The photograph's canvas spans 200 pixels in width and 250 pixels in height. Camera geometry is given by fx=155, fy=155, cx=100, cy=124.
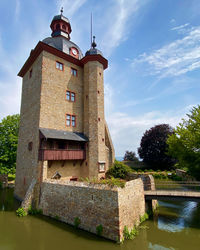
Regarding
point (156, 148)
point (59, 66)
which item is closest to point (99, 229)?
point (59, 66)

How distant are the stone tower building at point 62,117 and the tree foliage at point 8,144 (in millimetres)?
6274

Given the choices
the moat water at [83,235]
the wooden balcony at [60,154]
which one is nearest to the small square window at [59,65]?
the wooden balcony at [60,154]

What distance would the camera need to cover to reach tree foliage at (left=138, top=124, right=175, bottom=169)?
96.8 ft

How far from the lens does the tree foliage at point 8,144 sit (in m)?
24.1

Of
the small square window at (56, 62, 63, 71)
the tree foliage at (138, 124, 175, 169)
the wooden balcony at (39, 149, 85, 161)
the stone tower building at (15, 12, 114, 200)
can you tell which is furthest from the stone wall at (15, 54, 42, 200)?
the tree foliage at (138, 124, 175, 169)

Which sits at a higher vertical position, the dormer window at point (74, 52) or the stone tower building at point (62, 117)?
the dormer window at point (74, 52)

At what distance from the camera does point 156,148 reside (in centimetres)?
3038

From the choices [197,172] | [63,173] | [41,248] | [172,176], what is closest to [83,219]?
[41,248]

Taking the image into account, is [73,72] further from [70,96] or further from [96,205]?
[96,205]

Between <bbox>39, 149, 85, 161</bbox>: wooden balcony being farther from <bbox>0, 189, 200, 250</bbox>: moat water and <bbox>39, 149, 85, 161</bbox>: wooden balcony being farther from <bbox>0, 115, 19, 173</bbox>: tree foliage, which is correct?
<bbox>0, 115, 19, 173</bbox>: tree foliage

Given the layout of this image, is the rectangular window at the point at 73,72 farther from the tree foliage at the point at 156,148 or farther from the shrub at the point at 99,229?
the tree foliage at the point at 156,148

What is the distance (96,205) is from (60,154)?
6910 millimetres

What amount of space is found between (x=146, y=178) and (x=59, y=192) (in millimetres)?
7773

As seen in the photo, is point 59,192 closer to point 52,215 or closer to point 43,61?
point 52,215
